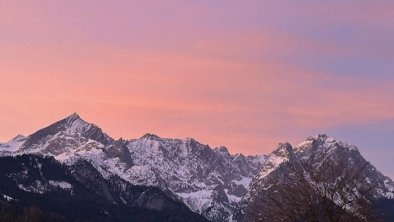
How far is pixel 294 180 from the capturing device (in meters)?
35.7

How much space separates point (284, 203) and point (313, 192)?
1.70 m

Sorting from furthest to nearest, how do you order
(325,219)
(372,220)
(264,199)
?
1. (264,199)
2. (325,219)
3. (372,220)

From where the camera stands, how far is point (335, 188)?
34.7 metres

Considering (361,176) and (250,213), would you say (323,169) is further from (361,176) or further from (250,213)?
(250,213)

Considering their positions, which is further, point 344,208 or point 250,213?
point 250,213

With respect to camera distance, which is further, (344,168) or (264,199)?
(264,199)

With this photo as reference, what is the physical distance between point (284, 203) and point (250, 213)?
7.84ft

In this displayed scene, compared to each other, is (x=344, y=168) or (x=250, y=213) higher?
(x=344, y=168)

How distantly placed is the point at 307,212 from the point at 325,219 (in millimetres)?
1166

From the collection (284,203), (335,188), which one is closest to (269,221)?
(284,203)

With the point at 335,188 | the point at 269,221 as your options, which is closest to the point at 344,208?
the point at 335,188

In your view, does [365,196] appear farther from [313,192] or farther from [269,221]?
[269,221]

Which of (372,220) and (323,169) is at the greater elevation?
(323,169)

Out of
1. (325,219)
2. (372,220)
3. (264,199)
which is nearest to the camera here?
(372,220)
